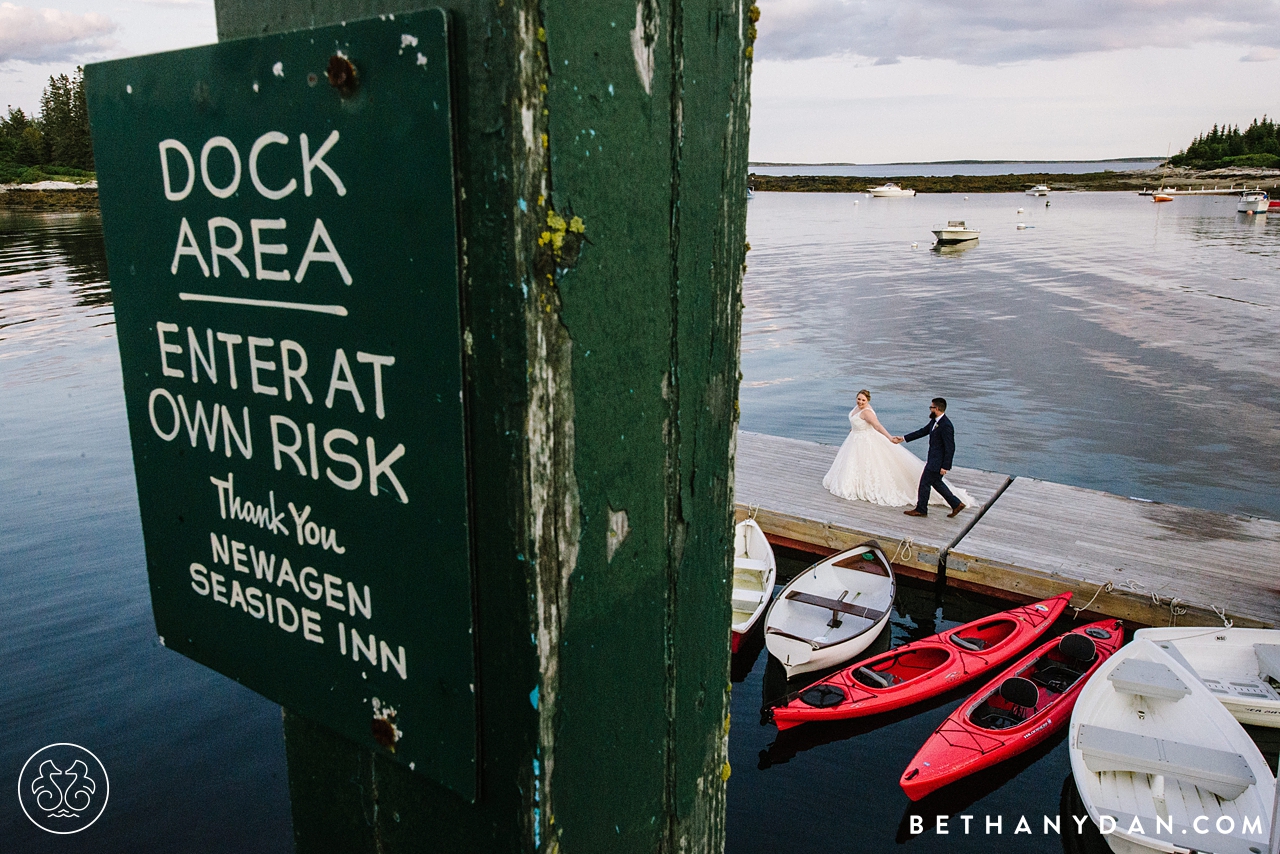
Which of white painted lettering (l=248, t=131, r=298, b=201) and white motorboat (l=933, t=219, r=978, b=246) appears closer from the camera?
white painted lettering (l=248, t=131, r=298, b=201)

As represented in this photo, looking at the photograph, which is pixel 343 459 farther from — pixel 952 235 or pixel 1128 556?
pixel 952 235

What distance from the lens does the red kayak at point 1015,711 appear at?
29.8 feet

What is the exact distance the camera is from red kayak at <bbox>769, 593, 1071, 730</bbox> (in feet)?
33.2

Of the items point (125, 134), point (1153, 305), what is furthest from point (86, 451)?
point (1153, 305)

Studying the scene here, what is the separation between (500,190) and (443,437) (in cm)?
28

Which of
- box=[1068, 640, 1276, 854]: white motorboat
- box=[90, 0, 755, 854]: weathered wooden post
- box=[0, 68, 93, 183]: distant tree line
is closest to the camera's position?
box=[90, 0, 755, 854]: weathered wooden post

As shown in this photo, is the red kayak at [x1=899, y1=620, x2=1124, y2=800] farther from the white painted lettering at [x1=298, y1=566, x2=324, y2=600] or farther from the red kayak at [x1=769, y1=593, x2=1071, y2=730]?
the white painted lettering at [x1=298, y1=566, x2=324, y2=600]

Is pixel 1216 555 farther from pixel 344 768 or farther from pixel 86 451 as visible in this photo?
pixel 86 451

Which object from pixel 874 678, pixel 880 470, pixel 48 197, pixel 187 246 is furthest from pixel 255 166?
pixel 48 197

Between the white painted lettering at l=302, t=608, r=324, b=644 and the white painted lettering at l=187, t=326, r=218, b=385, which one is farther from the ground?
the white painted lettering at l=187, t=326, r=218, b=385

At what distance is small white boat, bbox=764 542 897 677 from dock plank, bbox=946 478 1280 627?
3.71 ft

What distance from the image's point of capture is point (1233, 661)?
955 cm

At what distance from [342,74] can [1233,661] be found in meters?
11.8

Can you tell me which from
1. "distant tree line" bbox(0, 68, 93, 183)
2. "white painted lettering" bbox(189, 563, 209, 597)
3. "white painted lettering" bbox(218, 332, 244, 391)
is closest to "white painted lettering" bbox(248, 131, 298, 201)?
"white painted lettering" bbox(218, 332, 244, 391)
